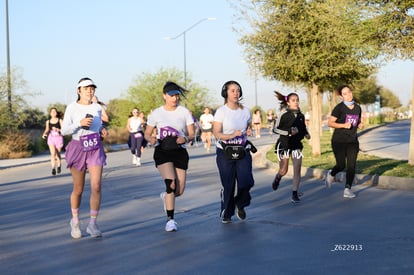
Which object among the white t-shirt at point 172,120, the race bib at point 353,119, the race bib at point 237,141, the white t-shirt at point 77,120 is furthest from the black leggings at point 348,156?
the white t-shirt at point 77,120

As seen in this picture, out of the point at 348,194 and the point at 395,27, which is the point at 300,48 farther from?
the point at 348,194

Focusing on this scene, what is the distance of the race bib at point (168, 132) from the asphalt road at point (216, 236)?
1.13 meters

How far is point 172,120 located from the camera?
853 cm

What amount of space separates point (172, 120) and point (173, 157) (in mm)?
444

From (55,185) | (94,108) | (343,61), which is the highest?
(343,61)

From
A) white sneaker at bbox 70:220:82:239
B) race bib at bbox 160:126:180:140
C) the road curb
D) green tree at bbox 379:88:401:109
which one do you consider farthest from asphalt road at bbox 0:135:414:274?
green tree at bbox 379:88:401:109

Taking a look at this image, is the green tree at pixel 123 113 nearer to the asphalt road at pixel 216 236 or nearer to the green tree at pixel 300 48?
the green tree at pixel 300 48

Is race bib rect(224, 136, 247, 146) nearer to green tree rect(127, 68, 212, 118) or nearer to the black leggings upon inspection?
the black leggings

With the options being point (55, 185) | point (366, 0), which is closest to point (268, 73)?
point (366, 0)

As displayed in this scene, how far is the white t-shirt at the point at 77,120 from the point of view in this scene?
8133 millimetres

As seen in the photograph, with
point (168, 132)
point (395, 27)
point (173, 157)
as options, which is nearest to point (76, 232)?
point (173, 157)

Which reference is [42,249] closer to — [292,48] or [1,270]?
[1,270]

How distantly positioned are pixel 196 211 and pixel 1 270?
4071mm

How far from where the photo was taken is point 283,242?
7.41m
